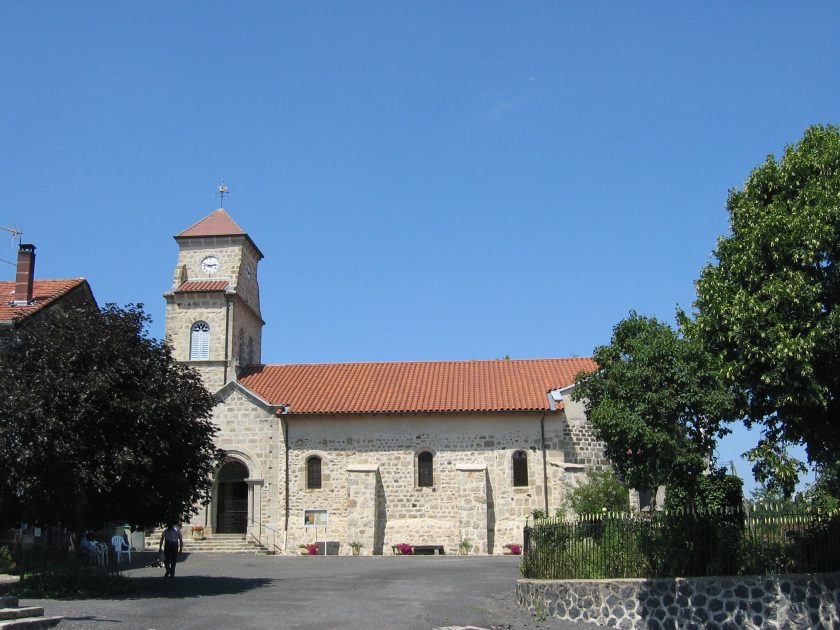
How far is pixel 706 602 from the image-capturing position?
16.5 metres

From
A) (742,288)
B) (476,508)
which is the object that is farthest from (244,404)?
(742,288)

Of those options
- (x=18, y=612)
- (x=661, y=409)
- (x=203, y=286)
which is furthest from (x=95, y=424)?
(x=203, y=286)

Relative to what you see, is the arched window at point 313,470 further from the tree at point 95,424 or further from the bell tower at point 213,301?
the tree at point 95,424

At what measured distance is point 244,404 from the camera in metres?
34.6

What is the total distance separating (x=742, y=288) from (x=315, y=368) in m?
25.9

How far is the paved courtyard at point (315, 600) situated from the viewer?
50.1ft

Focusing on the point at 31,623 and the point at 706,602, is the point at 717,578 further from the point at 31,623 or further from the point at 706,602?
the point at 31,623

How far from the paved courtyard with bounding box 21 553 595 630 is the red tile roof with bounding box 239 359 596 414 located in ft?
27.7

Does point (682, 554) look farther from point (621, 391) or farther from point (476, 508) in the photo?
point (476, 508)

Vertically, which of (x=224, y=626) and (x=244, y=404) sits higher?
(x=244, y=404)

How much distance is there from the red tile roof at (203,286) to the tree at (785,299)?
84.2ft

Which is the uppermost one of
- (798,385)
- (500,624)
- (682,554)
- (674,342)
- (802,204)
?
(802,204)

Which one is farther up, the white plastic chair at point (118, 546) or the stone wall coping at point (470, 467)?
the stone wall coping at point (470, 467)

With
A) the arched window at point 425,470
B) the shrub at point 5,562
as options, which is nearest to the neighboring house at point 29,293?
the shrub at point 5,562
